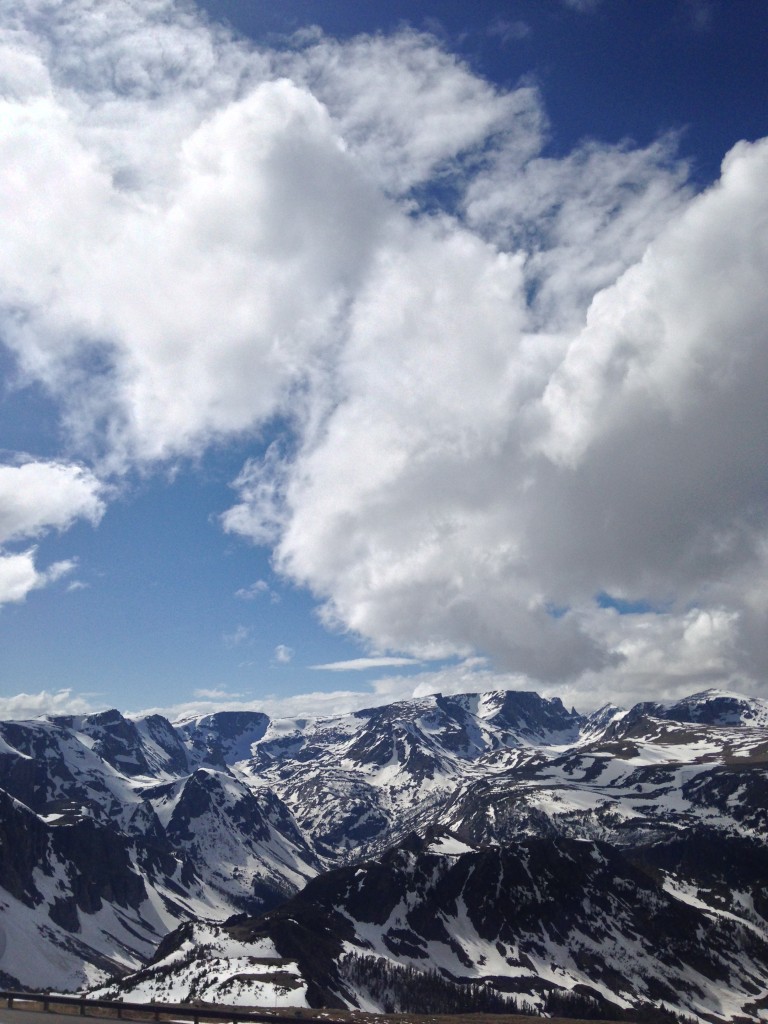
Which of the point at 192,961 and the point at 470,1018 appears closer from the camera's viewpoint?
the point at 470,1018

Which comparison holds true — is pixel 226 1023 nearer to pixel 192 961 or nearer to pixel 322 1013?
pixel 322 1013

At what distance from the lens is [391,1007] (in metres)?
199

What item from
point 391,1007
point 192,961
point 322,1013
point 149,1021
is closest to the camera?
point 149,1021

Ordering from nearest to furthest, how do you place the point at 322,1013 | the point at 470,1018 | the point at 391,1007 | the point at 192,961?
the point at 322,1013 → the point at 470,1018 → the point at 192,961 → the point at 391,1007

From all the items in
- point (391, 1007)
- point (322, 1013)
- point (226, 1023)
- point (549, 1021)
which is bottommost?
point (391, 1007)

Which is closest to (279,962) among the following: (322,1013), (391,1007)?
(391,1007)

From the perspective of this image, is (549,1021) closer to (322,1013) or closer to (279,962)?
(322,1013)

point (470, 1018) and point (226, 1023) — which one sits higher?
point (226, 1023)

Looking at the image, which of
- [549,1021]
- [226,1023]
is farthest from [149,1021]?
[549,1021]

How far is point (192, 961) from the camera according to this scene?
18625 cm

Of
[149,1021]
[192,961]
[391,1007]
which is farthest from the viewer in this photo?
[391,1007]

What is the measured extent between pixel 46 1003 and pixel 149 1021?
974 cm

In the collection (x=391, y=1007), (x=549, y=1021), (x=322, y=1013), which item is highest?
(x=322, y=1013)

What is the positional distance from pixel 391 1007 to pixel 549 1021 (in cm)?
7638
